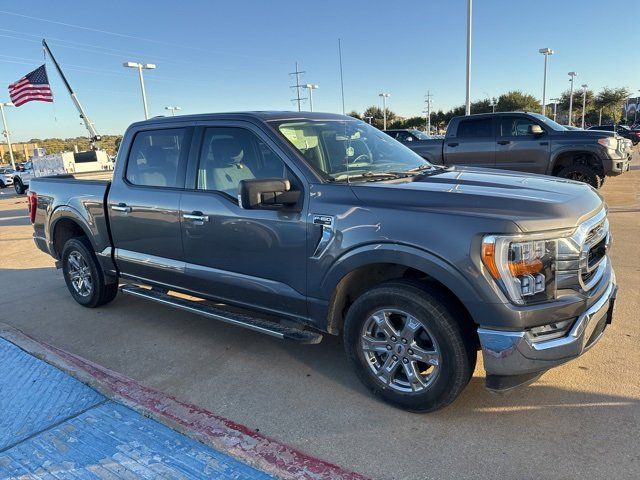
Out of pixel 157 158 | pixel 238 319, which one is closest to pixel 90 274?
pixel 157 158

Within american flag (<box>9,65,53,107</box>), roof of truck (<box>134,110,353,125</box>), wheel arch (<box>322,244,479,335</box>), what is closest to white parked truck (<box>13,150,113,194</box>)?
american flag (<box>9,65,53,107</box>)

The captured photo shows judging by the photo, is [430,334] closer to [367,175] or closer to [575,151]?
[367,175]

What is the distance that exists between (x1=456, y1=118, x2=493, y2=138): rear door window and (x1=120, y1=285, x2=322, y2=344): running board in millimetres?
8990

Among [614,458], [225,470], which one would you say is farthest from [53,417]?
[614,458]

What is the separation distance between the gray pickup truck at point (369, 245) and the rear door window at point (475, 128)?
7.86m

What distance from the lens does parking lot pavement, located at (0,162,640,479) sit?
8.77 feet

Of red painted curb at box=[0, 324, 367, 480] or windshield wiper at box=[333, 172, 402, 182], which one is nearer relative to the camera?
red painted curb at box=[0, 324, 367, 480]

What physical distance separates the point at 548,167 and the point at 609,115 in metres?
70.9

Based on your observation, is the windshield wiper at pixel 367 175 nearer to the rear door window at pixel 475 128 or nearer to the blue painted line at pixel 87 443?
the blue painted line at pixel 87 443

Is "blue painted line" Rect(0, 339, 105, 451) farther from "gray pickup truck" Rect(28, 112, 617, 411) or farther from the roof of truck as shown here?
the roof of truck

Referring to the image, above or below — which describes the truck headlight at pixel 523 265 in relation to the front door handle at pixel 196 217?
below

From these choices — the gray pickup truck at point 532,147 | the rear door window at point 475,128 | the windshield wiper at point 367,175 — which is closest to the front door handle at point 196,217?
the windshield wiper at point 367,175

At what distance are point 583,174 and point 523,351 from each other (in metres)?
9.33

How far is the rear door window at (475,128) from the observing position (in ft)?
37.4
